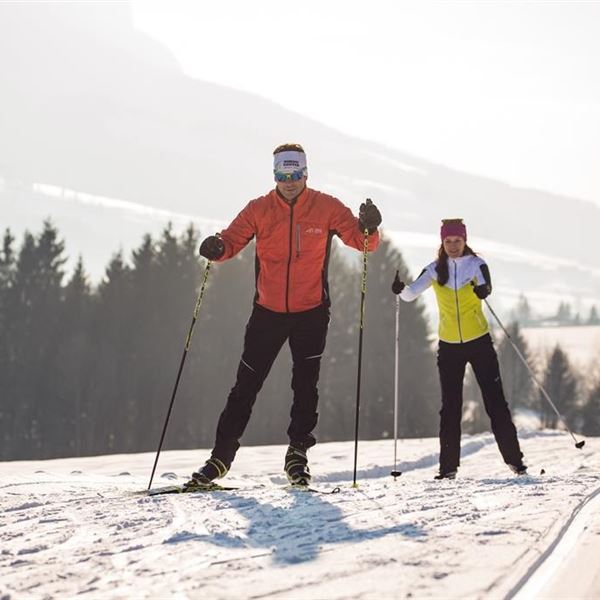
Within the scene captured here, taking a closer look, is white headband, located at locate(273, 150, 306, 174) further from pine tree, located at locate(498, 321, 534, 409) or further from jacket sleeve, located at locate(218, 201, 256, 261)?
pine tree, located at locate(498, 321, 534, 409)

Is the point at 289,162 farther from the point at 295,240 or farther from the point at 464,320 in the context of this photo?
the point at 464,320

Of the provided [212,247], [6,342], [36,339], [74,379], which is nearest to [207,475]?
[212,247]

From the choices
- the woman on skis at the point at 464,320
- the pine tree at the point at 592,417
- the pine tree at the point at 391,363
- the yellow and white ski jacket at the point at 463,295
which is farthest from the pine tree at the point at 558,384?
the yellow and white ski jacket at the point at 463,295

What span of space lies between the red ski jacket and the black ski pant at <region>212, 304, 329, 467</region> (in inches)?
4.1

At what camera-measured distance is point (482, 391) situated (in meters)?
8.21

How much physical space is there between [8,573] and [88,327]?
47.7 m

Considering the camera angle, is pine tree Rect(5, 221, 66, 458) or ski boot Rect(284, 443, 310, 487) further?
pine tree Rect(5, 221, 66, 458)

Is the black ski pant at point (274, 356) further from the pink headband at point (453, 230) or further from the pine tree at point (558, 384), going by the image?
the pine tree at point (558, 384)

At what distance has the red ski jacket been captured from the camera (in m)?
6.69

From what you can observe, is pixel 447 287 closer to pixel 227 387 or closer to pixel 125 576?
pixel 125 576

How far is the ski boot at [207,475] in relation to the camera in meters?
6.34

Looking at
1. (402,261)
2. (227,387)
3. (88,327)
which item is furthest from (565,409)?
(88,327)

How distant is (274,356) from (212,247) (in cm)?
93

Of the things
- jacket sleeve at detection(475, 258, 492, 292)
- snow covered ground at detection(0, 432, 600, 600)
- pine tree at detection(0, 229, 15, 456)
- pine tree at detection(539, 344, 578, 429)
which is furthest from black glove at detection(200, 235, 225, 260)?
pine tree at detection(539, 344, 578, 429)
